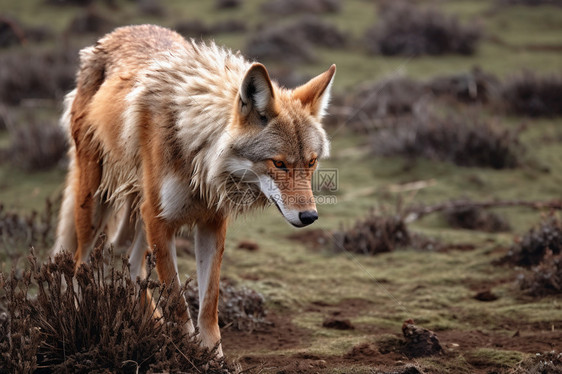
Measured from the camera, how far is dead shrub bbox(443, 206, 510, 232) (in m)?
7.75

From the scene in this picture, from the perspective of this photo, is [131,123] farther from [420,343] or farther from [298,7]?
[298,7]

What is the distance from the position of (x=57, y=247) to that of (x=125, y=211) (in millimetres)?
638

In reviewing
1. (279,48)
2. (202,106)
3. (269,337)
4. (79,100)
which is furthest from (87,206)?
(279,48)

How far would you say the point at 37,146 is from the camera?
9352 millimetres

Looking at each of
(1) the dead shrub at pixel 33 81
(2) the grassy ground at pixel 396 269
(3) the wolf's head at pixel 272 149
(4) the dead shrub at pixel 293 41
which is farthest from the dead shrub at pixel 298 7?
(3) the wolf's head at pixel 272 149

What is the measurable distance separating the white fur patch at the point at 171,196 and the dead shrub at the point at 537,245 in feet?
12.0

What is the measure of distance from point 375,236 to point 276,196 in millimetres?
3203

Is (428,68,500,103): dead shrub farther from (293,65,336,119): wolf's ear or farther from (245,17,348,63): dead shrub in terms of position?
(293,65,336,119): wolf's ear

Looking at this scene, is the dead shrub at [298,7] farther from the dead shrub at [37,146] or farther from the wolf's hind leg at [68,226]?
the wolf's hind leg at [68,226]

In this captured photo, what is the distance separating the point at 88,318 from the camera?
11.6ft

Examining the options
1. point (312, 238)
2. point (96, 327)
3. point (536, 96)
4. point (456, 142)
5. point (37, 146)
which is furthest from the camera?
point (536, 96)

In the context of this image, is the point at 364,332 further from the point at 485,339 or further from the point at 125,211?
the point at 125,211

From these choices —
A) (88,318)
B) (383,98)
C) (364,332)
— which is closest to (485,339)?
(364,332)

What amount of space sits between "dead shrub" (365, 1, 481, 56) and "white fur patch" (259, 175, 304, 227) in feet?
40.6
